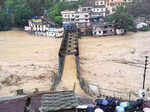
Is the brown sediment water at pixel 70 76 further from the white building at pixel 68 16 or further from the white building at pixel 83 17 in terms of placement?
the white building at pixel 68 16

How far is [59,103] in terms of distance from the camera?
604cm

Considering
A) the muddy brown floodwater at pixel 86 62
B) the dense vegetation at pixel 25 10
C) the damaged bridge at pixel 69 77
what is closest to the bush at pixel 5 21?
the dense vegetation at pixel 25 10

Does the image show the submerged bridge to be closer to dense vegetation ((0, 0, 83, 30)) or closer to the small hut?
the small hut

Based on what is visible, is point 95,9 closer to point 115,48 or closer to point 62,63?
point 115,48

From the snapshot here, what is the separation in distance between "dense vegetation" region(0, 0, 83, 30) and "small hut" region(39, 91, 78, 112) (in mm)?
29663

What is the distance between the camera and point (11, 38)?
31531 millimetres

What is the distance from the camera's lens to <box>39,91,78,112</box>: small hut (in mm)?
5867

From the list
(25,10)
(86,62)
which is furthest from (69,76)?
(25,10)

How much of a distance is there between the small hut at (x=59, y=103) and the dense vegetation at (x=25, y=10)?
97.3 feet

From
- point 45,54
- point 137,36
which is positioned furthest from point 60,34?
point 137,36

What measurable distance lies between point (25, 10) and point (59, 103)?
34536 millimetres

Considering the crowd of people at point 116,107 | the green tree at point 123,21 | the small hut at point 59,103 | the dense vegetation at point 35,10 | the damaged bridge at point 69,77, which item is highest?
the dense vegetation at point 35,10

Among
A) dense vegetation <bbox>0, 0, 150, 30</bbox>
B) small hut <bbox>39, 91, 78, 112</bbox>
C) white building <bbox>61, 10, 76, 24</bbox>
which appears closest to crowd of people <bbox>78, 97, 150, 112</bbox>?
small hut <bbox>39, 91, 78, 112</bbox>

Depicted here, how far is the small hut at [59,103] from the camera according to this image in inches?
231
